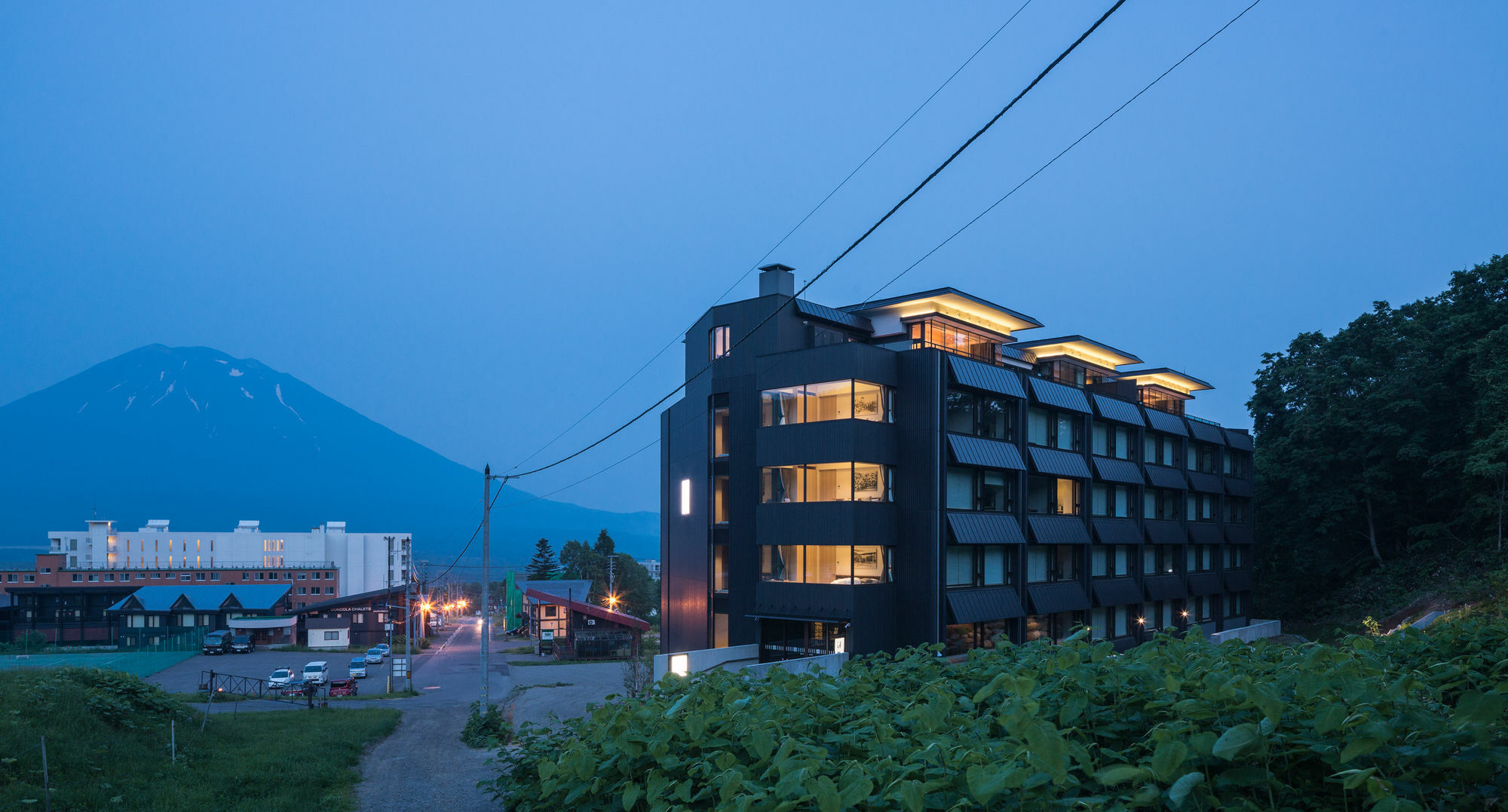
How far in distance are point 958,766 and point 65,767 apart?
20.5 metres

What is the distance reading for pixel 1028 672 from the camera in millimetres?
5156

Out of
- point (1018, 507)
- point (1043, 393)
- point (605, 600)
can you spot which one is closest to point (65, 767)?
point (1018, 507)

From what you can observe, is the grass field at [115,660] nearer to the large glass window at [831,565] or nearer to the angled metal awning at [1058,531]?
the large glass window at [831,565]

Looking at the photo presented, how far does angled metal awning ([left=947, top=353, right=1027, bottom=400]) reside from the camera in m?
29.9

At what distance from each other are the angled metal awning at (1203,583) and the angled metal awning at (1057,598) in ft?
49.3

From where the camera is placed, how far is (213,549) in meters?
110

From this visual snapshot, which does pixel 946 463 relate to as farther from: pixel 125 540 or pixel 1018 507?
pixel 125 540

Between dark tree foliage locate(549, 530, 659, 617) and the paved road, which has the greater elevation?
the paved road

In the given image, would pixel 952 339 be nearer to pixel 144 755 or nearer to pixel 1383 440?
pixel 144 755

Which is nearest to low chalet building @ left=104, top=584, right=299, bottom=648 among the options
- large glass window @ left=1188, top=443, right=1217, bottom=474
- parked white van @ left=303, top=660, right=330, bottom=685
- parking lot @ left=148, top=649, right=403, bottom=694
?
parking lot @ left=148, top=649, right=403, bottom=694

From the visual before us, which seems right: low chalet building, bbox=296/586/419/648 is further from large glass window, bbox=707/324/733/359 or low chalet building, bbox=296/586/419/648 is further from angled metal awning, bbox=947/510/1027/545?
angled metal awning, bbox=947/510/1027/545

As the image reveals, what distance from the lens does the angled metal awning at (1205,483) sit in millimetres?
47969

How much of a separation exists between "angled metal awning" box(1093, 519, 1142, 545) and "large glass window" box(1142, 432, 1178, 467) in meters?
4.11

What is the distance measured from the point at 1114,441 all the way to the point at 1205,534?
1409 centimetres
